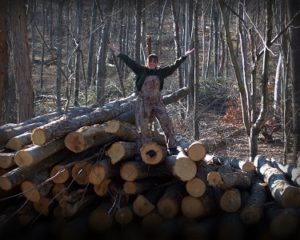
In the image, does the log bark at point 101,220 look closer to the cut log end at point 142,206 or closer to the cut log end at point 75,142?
the cut log end at point 142,206

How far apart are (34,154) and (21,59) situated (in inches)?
190

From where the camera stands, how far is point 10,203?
719cm

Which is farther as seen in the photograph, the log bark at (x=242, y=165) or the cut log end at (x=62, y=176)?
the log bark at (x=242, y=165)

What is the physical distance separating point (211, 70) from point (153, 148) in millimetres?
28055

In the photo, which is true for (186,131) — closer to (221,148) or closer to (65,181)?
(221,148)

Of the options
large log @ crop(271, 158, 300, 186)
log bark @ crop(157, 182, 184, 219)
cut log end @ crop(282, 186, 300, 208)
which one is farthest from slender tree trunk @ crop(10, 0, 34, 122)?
cut log end @ crop(282, 186, 300, 208)

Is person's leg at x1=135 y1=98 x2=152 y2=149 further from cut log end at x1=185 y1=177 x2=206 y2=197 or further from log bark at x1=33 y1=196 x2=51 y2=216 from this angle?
log bark at x1=33 y1=196 x2=51 y2=216

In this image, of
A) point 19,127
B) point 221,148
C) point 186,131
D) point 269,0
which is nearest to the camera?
point 19,127

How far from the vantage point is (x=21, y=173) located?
6.79 meters

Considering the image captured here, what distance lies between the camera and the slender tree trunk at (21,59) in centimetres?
1087

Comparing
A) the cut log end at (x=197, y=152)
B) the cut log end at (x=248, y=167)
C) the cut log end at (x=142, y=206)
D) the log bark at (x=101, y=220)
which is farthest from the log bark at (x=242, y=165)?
the log bark at (x=101, y=220)

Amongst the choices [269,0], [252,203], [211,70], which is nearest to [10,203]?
[252,203]

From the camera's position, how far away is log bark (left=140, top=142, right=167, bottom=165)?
21.8 feet

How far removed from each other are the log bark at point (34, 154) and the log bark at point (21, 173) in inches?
6.8
